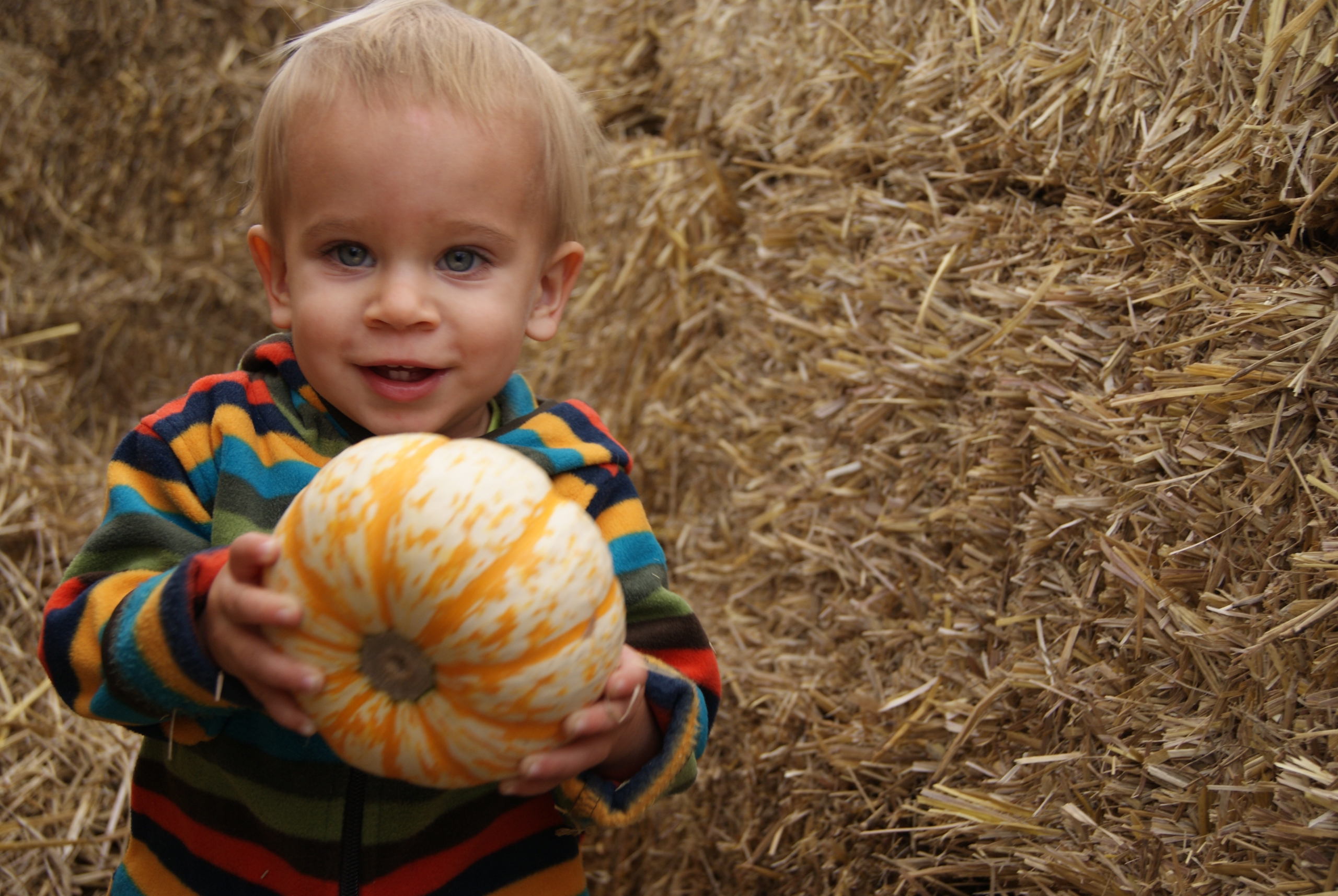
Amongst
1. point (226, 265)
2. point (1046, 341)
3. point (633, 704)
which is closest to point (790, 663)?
point (1046, 341)

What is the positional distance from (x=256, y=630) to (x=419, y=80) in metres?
0.78

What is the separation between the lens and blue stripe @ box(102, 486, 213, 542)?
134cm

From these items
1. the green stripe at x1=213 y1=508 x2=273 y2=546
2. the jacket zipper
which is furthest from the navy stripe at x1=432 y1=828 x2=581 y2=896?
the green stripe at x1=213 y1=508 x2=273 y2=546

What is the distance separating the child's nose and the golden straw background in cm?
108

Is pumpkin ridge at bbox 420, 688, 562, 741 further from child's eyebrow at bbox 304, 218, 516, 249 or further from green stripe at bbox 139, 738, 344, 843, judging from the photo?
child's eyebrow at bbox 304, 218, 516, 249

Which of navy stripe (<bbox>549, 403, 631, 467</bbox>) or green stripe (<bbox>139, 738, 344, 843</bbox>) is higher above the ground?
navy stripe (<bbox>549, 403, 631, 467</bbox>)

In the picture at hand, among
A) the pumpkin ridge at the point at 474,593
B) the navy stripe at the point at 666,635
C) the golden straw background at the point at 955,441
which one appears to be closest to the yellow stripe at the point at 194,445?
the pumpkin ridge at the point at 474,593

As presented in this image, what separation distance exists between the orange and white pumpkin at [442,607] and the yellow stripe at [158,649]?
0.47 ft

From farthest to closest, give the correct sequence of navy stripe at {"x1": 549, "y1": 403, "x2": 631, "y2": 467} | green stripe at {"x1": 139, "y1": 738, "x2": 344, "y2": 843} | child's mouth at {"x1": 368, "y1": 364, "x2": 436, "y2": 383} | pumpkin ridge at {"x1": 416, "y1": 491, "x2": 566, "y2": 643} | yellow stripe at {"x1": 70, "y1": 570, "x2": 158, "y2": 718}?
navy stripe at {"x1": 549, "y1": 403, "x2": 631, "y2": 467}
child's mouth at {"x1": 368, "y1": 364, "x2": 436, "y2": 383}
green stripe at {"x1": 139, "y1": 738, "x2": 344, "y2": 843}
yellow stripe at {"x1": 70, "y1": 570, "x2": 158, "y2": 718}
pumpkin ridge at {"x1": 416, "y1": 491, "x2": 566, "y2": 643}

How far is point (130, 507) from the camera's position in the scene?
134 cm

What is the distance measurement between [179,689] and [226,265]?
3.19m

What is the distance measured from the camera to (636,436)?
2893 mm

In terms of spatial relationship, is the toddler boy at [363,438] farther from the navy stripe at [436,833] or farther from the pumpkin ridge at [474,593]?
the pumpkin ridge at [474,593]

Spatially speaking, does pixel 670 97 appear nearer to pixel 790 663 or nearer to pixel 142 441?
pixel 790 663
